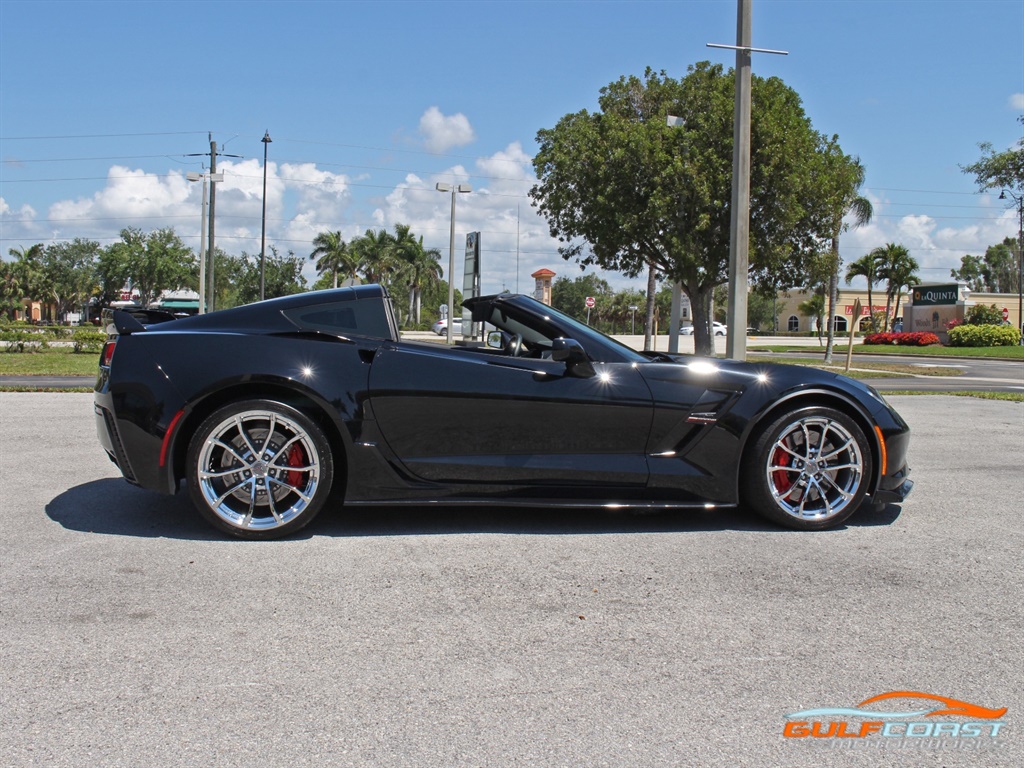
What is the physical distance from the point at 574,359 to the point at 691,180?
809 inches

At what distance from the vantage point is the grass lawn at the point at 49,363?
18.2 meters

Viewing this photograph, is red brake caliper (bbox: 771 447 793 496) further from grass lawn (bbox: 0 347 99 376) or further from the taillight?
grass lawn (bbox: 0 347 99 376)

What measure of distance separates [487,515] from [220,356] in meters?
1.70

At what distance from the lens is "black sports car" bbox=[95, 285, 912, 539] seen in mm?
4324

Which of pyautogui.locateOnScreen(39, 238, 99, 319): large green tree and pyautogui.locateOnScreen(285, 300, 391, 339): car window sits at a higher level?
pyautogui.locateOnScreen(39, 238, 99, 319): large green tree

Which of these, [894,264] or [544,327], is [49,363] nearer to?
[544,327]

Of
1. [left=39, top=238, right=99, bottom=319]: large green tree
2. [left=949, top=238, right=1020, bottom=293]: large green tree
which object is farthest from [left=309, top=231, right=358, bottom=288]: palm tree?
[left=949, top=238, right=1020, bottom=293]: large green tree

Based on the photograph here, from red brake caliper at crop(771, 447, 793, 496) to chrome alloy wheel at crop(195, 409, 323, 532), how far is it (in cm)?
239

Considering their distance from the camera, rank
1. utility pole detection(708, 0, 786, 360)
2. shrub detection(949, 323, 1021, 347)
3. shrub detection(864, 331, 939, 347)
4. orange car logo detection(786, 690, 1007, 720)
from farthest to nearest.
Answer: shrub detection(864, 331, 939, 347)
shrub detection(949, 323, 1021, 347)
utility pole detection(708, 0, 786, 360)
orange car logo detection(786, 690, 1007, 720)

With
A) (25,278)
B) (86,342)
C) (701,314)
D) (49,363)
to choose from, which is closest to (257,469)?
(49,363)

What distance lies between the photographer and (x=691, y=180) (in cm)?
2380

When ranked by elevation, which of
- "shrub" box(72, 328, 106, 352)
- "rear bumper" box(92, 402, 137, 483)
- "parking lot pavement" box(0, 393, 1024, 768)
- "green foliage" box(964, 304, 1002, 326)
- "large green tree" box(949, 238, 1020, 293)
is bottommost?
"parking lot pavement" box(0, 393, 1024, 768)

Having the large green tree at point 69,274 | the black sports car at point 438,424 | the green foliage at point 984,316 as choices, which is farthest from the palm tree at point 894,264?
the large green tree at point 69,274

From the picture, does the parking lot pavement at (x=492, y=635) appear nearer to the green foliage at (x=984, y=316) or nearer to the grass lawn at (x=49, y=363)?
the grass lawn at (x=49, y=363)
